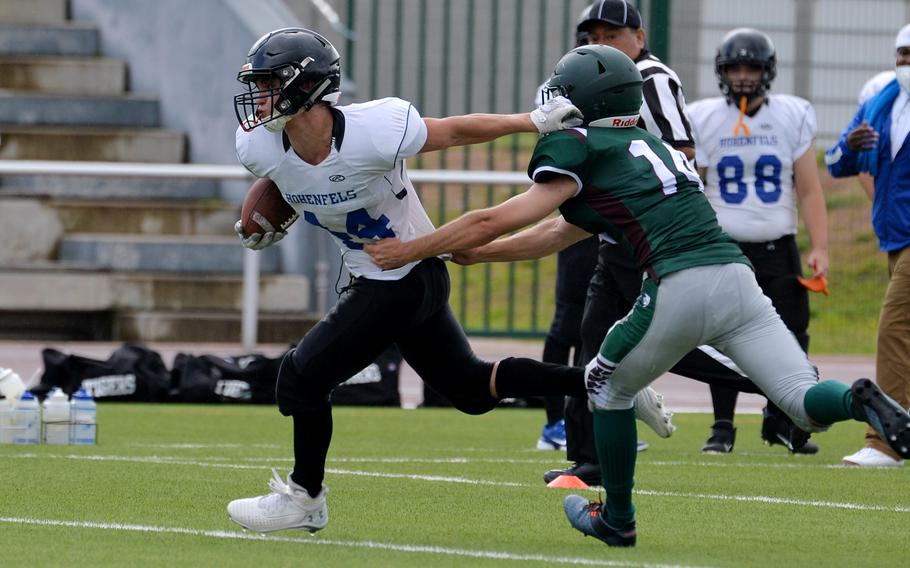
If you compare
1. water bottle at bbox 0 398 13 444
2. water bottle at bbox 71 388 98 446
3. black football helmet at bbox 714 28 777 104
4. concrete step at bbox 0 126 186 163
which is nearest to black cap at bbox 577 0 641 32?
black football helmet at bbox 714 28 777 104

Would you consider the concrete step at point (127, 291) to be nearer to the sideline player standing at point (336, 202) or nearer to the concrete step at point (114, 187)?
the concrete step at point (114, 187)

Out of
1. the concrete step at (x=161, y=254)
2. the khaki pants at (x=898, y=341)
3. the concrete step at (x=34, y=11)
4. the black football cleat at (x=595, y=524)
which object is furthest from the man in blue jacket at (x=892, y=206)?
the concrete step at (x=34, y=11)

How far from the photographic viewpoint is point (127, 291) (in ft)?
46.8

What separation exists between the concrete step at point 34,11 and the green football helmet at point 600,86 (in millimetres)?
12786

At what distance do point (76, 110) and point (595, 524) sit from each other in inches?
470

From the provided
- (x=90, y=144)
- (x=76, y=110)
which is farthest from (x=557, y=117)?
(x=76, y=110)

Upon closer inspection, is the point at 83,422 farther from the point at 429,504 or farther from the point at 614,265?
the point at 614,265

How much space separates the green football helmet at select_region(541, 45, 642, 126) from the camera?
5.19 metres

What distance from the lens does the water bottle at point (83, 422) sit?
8312 millimetres

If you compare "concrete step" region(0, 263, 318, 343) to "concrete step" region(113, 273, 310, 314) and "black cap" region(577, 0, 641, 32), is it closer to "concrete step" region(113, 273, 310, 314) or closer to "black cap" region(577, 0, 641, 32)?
"concrete step" region(113, 273, 310, 314)

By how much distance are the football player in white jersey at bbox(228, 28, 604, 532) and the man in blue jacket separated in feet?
→ 9.19

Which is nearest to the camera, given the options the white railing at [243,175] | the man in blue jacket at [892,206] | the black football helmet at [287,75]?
the black football helmet at [287,75]

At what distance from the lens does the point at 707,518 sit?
5.86m

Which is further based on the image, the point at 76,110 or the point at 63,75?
the point at 63,75
